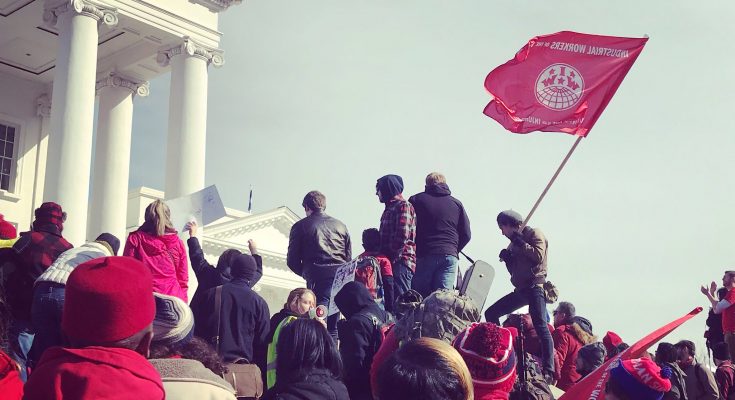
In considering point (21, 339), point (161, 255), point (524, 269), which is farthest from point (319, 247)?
point (21, 339)

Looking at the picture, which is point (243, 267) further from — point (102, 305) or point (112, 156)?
point (112, 156)

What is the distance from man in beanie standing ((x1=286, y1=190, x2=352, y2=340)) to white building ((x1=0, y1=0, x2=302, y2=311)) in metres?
9.78

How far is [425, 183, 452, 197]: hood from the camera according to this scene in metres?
9.20

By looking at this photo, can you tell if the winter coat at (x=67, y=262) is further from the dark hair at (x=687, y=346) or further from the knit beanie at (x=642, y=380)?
the dark hair at (x=687, y=346)

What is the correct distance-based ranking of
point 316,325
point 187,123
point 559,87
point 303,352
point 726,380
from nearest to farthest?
point 303,352 → point 316,325 → point 726,380 → point 559,87 → point 187,123

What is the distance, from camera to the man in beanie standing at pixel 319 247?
8.85 metres

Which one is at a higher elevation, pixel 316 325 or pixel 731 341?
pixel 316 325

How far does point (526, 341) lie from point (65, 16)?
47.6 ft

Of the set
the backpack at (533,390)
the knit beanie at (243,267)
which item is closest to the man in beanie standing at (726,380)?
the backpack at (533,390)

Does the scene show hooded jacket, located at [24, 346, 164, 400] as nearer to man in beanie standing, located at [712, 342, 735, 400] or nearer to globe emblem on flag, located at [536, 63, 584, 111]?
man in beanie standing, located at [712, 342, 735, 400]

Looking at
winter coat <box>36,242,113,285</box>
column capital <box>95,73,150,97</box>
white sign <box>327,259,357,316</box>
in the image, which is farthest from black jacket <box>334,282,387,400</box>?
column capital <box>95,73,150,97</box>

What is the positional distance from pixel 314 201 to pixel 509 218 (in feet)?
6.59

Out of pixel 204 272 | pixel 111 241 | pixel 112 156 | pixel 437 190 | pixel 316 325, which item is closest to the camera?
pixel 316 325

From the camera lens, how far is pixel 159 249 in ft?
25.5
